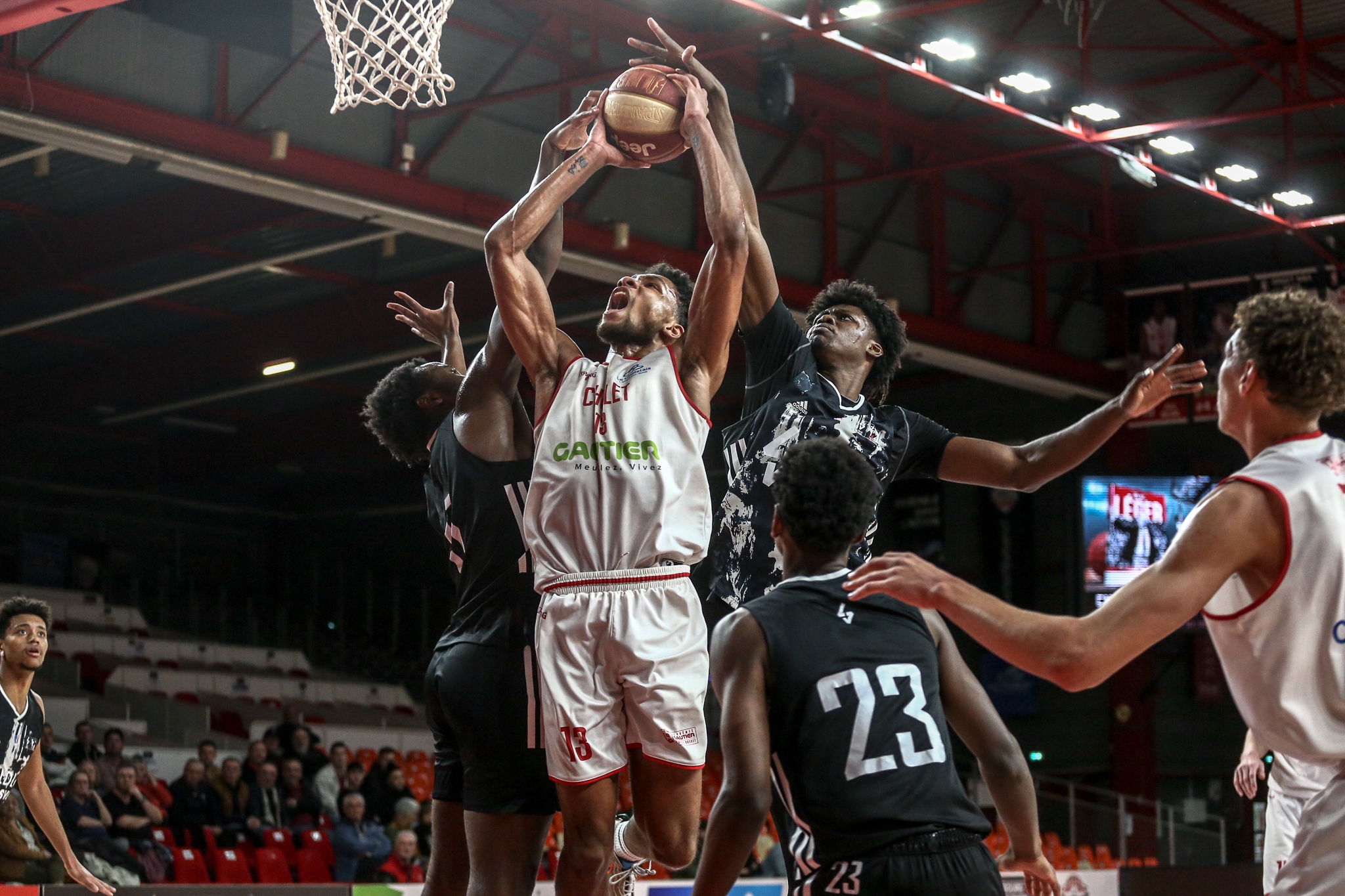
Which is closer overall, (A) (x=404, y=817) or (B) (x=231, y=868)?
(B) (x=231, y=868)

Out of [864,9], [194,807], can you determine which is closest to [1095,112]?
[864,9]

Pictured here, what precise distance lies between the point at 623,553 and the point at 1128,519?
56.9 feet

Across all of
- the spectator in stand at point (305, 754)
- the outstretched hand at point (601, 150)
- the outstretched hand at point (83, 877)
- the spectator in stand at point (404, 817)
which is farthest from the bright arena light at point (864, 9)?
the spectator in stand at point (305, 754)

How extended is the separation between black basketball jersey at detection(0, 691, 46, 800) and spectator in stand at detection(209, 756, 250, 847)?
6.53 metres

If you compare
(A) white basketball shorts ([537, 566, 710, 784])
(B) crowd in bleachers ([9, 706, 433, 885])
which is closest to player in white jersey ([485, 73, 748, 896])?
(A) white basketball shorts ([537, 566, 710, 784])

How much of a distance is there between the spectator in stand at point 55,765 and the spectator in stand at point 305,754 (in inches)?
93.0

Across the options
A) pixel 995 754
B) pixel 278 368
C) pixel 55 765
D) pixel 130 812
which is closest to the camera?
pixel 995 754

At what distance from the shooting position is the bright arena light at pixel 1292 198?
55.8ft

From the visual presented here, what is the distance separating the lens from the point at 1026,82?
46.3 feet

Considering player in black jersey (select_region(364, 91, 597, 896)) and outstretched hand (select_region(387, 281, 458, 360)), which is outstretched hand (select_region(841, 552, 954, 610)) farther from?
outstretched hand (select_region(387, 281, 458, 360))

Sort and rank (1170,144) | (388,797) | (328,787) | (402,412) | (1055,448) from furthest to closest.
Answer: (1170,144) → (328,787) → (388,797) → (402,412) → (1055,448)

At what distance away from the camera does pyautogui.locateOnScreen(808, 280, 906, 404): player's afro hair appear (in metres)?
5.80

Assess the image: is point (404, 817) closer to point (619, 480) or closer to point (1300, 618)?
point (619, 480)

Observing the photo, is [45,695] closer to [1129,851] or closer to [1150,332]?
[1129,851]
